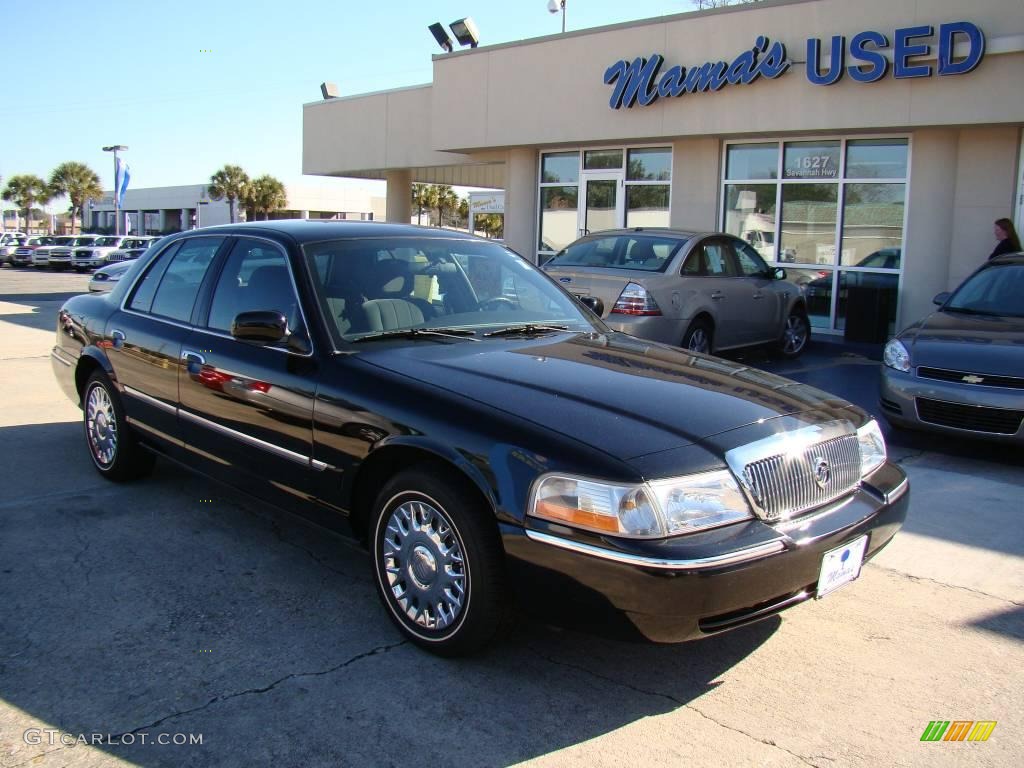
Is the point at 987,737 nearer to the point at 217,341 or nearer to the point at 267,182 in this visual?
the point at 217,341

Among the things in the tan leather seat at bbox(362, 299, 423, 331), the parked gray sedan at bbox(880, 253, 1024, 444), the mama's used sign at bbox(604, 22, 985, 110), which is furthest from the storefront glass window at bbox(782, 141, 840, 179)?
the tan leather seat at bbox(362, 299, 423, 331)

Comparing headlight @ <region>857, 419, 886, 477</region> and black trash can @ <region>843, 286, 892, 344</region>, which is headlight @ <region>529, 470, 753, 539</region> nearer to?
headlight @ <region>857, 419, 886, 477</region>

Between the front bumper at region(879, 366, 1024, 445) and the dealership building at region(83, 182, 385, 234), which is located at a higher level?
the dealership building at region(83, 182, 385, 234)

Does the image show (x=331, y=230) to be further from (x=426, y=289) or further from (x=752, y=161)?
(x=752, y=161)

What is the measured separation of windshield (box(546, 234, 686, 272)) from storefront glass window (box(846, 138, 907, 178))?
17.4ft

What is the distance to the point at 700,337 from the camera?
31.5 feet

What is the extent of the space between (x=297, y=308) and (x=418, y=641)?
1.58 metres

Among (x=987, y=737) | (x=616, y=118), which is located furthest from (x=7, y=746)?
(x=616, y=118)

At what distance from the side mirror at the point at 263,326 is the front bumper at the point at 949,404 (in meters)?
4.79

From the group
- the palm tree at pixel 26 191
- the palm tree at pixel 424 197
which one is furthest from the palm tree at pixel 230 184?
the palm tree at pixel 26 191

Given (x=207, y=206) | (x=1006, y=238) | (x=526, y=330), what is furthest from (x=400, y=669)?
(x=207, y=206)

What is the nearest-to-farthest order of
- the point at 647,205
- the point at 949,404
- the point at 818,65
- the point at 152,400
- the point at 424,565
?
1. the point at 424,565
2. the point at 152,400
3. the point at 949,404
4. the point at 818,65
5. the point at 647,205

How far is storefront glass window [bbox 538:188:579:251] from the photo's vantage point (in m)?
17.2

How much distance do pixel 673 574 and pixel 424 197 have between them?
216 ft
